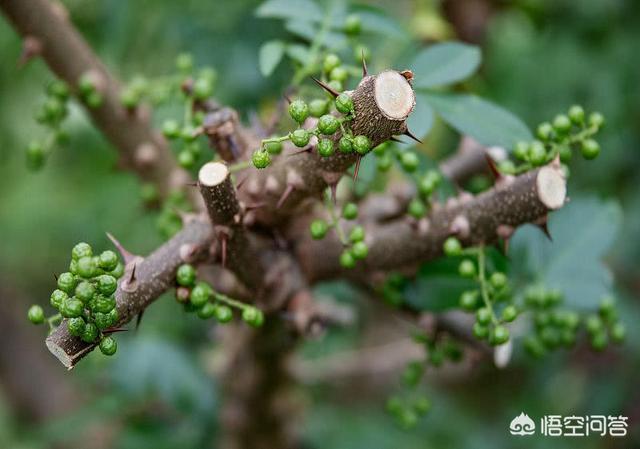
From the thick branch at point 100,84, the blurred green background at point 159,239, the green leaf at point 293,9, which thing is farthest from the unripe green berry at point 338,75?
the blurred green background at point 159,239

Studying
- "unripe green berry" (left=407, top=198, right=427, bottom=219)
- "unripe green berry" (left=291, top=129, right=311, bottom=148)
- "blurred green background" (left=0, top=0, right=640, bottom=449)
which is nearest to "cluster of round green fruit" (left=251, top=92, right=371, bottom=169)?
"unripe green berry" (left=291, top=129, right=311, bottom=148)

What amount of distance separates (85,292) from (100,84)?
753 mm

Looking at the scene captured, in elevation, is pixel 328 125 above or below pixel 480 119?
below

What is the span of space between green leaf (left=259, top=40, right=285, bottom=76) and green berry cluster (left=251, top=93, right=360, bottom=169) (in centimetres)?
39

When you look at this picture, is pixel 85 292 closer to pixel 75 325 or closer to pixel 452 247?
pixel 75 325

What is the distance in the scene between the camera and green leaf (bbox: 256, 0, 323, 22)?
147cm

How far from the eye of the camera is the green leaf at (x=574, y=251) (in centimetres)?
163

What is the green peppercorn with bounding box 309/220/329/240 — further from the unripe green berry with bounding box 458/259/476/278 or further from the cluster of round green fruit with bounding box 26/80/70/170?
the cluster of round green fruit with bounding box 26/80/70/170

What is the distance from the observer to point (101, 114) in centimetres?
164

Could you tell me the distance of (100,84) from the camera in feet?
5.24

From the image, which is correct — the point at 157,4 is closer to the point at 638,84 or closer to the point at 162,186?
the point at 162,186

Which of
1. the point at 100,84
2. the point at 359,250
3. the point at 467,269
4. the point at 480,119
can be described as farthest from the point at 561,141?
the point at 100,84

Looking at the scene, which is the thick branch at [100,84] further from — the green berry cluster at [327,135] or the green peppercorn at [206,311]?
the green berry cluster at [327,135]

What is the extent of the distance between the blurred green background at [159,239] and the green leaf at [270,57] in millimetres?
704
